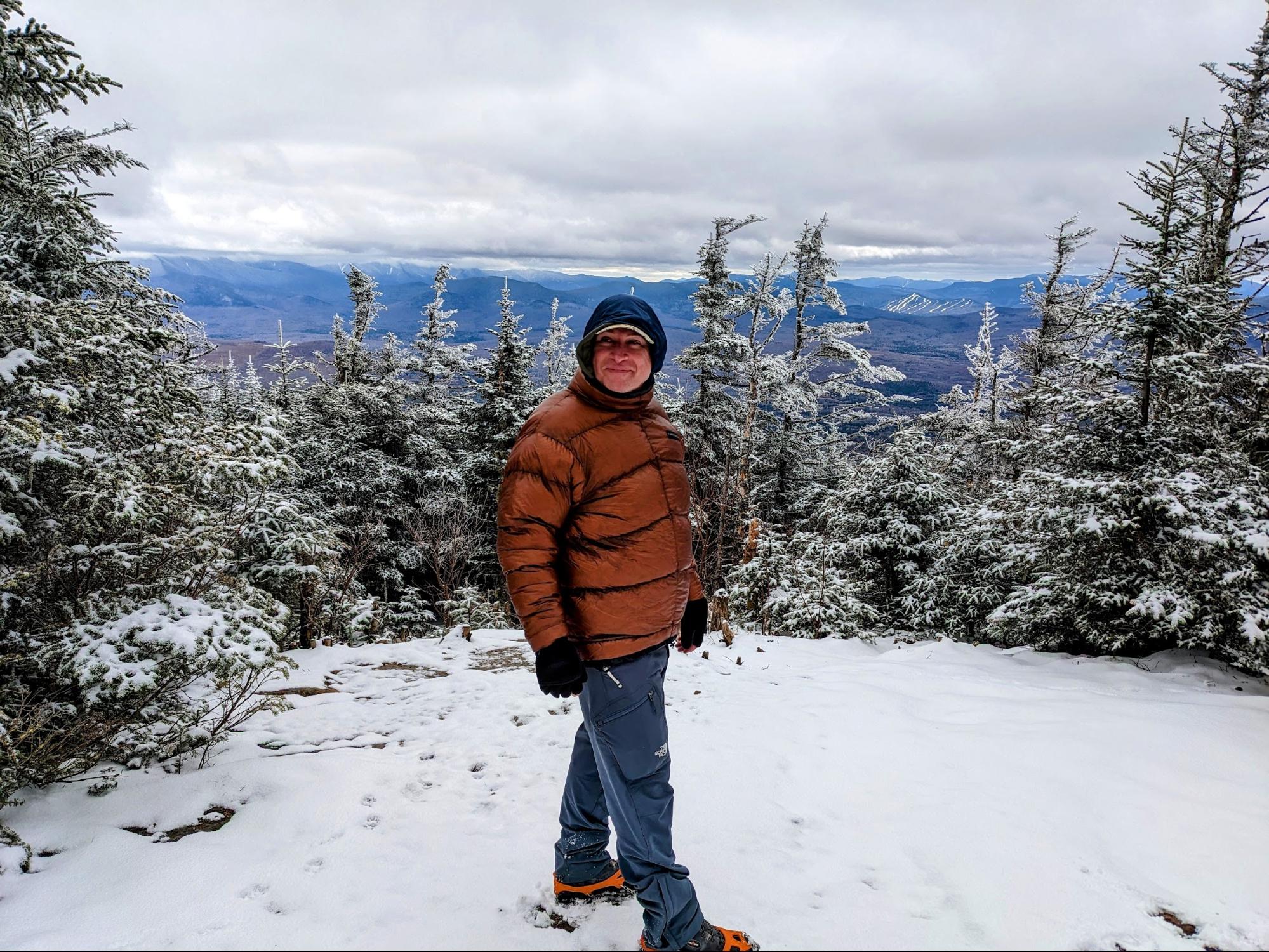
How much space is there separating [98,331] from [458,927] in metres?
4.21

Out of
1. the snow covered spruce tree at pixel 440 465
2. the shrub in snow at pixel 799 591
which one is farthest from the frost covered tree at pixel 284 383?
the shrub in snow at pixel 799 591

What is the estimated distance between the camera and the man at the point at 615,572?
226cm

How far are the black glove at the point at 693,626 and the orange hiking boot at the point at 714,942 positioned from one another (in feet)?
3.77

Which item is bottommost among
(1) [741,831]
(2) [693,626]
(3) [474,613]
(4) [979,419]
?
(3) [474,613]

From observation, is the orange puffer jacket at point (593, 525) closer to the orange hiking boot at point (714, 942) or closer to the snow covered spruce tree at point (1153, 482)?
the orange hiking boot at point (714, 942)

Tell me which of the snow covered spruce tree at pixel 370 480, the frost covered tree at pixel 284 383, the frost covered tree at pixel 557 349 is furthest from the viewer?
the frost covered tree at pixel 557 349

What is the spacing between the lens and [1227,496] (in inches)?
247

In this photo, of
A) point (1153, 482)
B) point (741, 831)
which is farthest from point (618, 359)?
point (1153, 482)

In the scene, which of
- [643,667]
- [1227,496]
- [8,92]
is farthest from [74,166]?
[1227,496]

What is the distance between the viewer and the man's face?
2.44m

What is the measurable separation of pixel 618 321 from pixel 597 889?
8.67 feet

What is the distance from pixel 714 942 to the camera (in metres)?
2.37

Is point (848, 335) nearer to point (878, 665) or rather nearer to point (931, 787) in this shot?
point (878, 665)

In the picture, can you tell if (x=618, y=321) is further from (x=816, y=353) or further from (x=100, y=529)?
(x=816, y=353)
